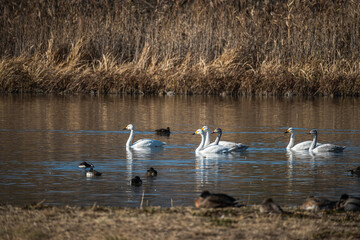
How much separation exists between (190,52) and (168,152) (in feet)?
55.4

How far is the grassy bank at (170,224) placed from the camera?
7688mm

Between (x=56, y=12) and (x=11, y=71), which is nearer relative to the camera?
(x=11, y=71)

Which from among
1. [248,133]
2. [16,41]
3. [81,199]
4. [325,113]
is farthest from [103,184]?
[16,41]

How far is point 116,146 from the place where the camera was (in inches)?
755

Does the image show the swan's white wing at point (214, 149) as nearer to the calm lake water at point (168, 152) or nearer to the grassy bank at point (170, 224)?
the calm lake water at point (168, 152)

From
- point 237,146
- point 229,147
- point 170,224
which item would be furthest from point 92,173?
point 170,224

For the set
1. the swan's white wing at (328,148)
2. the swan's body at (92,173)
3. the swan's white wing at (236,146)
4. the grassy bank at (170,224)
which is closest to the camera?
the grassy bank at (170,224)

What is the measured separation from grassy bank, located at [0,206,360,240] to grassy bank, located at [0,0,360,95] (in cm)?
2523

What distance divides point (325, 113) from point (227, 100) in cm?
659

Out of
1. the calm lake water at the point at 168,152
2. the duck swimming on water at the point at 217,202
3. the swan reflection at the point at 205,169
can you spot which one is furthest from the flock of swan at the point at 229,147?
the duck swimming on water at the point at 217,202

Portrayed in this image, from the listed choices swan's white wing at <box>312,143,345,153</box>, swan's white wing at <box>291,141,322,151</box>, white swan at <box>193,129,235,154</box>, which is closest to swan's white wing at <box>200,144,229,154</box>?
white swan at <box>193,129,235,154</box>

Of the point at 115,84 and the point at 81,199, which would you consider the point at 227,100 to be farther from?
the point at 81,199

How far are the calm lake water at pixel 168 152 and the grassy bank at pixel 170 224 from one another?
1568mm

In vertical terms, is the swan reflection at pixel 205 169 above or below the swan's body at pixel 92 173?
below
